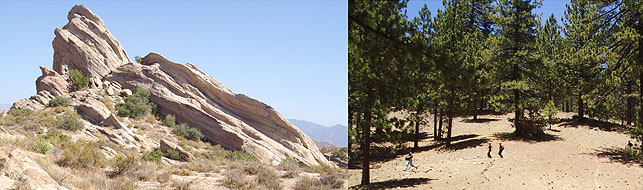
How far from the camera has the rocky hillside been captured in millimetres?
7602

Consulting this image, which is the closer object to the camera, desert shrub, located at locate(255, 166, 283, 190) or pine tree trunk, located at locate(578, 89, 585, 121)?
pine tree trunk, located at locate(578, 89, 585, 121)

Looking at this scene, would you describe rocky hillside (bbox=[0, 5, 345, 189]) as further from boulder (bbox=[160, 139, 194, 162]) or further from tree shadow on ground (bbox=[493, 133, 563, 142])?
tree shadow on ground (bbox=[493, 133, 563, 142])

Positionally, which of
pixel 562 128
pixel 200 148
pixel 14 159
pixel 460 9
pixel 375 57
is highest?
pixel 460 9

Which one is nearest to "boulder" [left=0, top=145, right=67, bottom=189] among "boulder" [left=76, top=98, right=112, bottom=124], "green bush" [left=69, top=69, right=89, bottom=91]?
"boulder" [left=76, top=98, right=112, bottom=124]

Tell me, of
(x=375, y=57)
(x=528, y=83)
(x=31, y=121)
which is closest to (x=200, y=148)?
(x=31, y=121)

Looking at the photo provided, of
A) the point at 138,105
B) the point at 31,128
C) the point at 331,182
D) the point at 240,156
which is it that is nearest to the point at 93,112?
the point at 138,105

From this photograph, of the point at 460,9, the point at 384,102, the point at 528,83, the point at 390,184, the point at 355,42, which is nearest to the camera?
the point at 355,42

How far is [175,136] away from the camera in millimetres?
19984

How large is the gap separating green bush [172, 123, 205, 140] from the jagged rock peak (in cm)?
902

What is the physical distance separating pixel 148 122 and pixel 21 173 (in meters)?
17.8

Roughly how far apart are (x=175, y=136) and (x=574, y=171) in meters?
19.8

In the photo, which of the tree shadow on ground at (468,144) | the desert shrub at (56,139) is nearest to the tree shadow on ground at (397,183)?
the tree shadow on ground at (468,144)

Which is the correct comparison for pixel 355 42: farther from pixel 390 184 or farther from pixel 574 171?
pixel 574 171

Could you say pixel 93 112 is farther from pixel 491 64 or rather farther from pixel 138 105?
pixel 491 64
